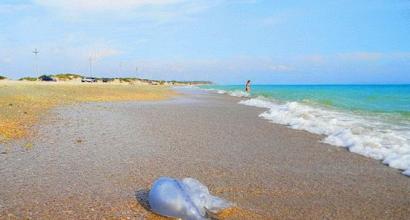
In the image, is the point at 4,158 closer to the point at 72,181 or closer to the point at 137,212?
the point at 72,181

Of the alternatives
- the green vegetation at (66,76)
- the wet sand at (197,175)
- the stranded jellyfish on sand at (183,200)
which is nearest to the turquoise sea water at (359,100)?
the wet sand at (197,175)

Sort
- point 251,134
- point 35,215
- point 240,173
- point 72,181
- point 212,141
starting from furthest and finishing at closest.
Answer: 1. point 251,134
2. point 212,141
3. point 240,173
4. point 72,181
5. point 35,215

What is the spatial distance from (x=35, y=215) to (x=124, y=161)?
104 inches

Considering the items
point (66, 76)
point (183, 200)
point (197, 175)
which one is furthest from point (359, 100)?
point (66, 76)

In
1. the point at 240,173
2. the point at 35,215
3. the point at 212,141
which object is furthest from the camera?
the point at 212,141

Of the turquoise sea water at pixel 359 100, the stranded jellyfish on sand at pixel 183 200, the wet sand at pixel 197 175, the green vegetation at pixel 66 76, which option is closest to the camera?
the stranded jellyfish on sand at pixel 183 200

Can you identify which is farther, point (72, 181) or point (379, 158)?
point (379, 158)

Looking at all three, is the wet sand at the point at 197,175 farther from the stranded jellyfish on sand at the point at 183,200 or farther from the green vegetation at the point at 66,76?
the green vegetation at the point at 66,76

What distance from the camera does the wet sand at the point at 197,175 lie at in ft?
14.1

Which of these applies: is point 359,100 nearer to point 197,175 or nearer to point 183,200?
point 197,175

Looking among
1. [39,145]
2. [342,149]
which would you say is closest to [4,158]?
[39,145]

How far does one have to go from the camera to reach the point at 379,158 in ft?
23.4

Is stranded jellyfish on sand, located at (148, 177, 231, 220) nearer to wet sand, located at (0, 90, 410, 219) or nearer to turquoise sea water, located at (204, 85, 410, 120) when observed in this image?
wet sand, located at (0, 90, 410, 219)

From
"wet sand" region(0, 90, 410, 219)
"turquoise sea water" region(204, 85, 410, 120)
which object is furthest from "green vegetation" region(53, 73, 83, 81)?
"wet sand" region(0, 90, 410, 219)
